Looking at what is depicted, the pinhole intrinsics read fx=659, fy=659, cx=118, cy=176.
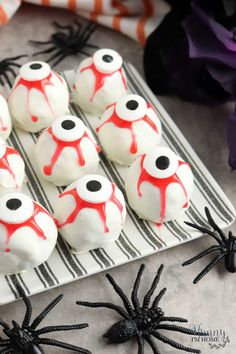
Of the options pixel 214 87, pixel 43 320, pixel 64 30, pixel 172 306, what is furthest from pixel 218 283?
pixel 64 30

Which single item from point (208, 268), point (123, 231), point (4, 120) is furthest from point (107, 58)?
point (208, 268)

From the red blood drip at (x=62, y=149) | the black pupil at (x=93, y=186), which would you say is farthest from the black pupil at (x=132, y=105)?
the black pupil at (x=93, y=186)

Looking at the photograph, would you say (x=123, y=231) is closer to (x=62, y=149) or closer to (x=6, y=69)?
(x=62, y=149)

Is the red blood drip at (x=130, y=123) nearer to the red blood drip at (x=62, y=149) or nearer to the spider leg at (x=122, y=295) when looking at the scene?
the red blood drip at (x=62, y=149)

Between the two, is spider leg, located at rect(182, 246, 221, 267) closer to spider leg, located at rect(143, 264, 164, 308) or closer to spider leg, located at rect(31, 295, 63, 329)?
spider leg, located at rect(143, 264, 164, 308)

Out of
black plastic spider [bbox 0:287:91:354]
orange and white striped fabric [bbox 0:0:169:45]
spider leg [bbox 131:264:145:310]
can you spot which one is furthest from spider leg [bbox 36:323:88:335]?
orange and white striped fabric [bbox 0:0:169:45]

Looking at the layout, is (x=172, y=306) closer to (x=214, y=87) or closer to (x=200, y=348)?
(x=200, y=348)

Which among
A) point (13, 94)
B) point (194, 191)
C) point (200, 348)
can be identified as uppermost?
point (13, 94)
